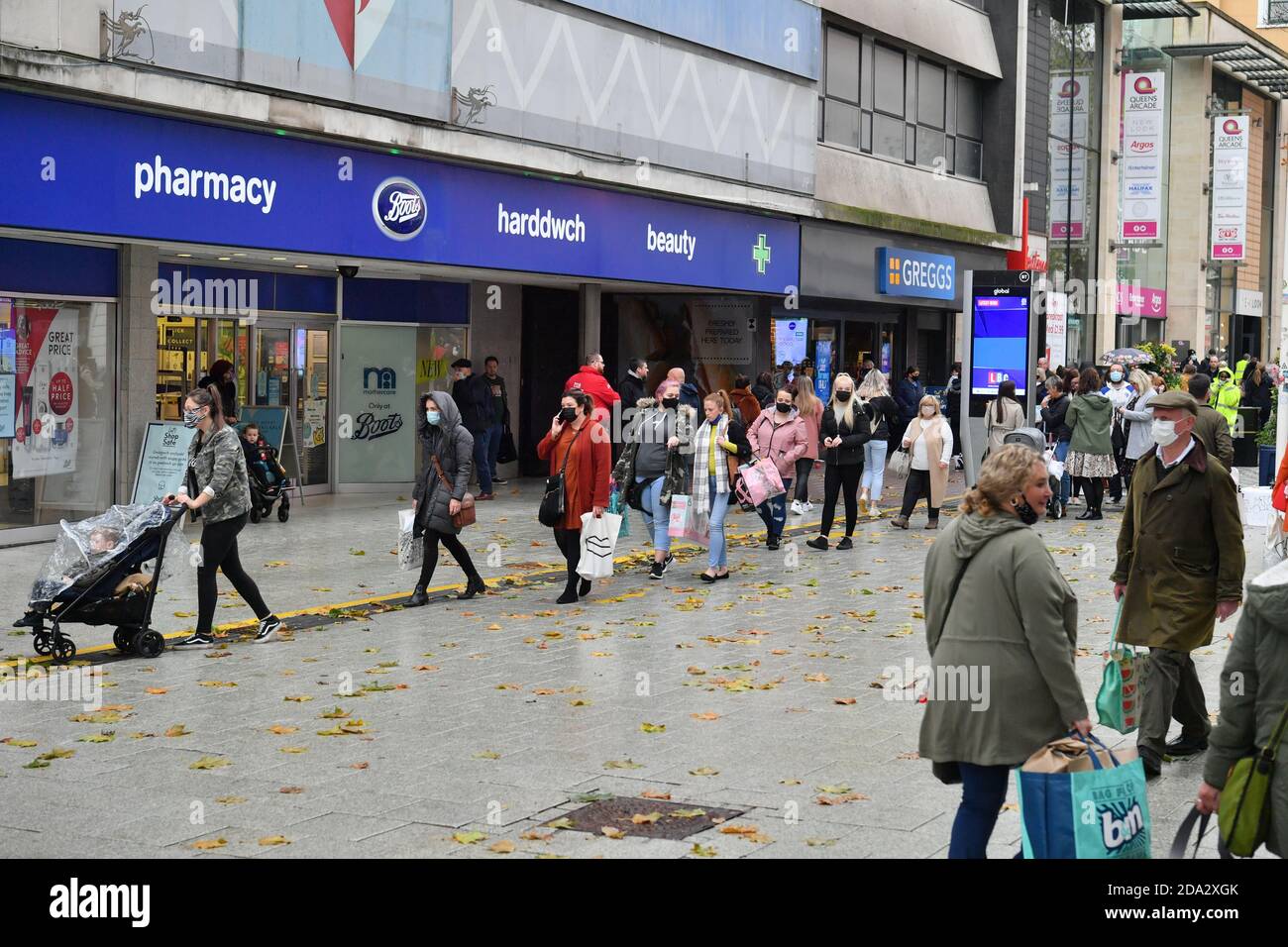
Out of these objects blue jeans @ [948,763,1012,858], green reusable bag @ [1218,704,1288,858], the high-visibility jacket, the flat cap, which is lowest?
blue jeans @ [948,763,1012,858]

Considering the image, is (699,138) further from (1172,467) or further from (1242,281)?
(1242,281)

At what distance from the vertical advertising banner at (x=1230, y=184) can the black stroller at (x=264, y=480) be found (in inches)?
1365

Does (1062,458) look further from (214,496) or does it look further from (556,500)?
(214,496)

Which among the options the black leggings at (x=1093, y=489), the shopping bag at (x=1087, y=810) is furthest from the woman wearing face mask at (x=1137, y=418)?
the shopping bag at (x=1087, y=810)

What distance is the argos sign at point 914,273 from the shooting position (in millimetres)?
28406

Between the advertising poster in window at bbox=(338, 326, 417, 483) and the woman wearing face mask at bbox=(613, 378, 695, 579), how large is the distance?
778 cm

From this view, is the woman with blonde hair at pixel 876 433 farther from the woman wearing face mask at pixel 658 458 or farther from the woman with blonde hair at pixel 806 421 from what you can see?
the woman wearing face mask at pixel 658 458

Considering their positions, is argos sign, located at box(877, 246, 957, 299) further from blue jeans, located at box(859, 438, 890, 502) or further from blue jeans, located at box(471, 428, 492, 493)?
blue jeans, located at box(471, 428, 492, 493)

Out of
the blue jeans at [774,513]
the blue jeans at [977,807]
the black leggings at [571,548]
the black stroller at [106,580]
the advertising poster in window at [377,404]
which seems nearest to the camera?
the blue jeans at [977,807]

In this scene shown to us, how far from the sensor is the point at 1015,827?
6527mm

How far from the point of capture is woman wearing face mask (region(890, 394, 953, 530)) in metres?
18.8

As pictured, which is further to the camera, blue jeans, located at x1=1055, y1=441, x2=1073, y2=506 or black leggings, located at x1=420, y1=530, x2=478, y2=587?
blue jeans, located at x1=1055, y1=441, x2=1073, y2=506

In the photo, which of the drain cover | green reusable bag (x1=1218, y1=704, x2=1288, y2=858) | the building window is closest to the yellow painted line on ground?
the drain cover

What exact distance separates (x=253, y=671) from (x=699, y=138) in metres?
14.9
